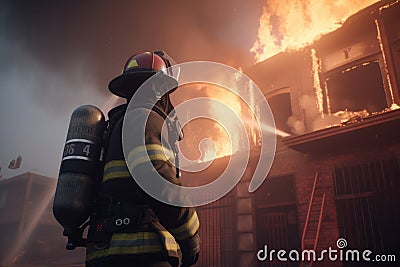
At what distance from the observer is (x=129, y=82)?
2.44 meters

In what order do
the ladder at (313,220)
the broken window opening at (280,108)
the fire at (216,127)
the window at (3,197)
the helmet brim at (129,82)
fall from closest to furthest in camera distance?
the helmet brim at (129,82)
the ladder at (313,220)
the broken window opening at (280,108)
the fire at (216,127)
the window at (3,197)

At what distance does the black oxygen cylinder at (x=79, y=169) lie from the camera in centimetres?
208

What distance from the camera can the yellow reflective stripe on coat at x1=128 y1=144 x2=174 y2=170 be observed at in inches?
76.2

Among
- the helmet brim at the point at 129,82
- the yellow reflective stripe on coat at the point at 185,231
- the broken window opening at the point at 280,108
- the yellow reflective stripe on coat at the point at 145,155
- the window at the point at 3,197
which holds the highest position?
the broken window opening at the point at 280,108

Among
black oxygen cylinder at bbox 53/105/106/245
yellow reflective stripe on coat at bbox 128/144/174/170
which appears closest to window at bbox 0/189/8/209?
black oxygen cylinder at bbox 53/105/106/245

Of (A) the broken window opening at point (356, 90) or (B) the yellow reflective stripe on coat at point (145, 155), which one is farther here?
(A) the broken window opening at point (356, 90)

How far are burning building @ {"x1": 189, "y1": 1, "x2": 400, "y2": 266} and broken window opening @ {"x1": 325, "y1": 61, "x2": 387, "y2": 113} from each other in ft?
0.13

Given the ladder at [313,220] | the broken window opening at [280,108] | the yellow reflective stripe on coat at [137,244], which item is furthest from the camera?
the broken window opening at [280,108]

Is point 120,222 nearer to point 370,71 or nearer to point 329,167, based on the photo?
point 329,167

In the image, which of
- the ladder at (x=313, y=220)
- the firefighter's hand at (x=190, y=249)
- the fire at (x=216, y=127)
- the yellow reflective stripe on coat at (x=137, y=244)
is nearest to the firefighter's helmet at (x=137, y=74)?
the yellow reflective stripe on coat at (x=137, y=244)

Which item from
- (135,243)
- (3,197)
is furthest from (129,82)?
(3,197)

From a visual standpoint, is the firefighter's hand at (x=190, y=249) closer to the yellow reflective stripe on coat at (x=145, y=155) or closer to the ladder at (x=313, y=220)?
the yellow reflective stripe on coat at (x=145, y=155)

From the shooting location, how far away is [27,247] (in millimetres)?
20547

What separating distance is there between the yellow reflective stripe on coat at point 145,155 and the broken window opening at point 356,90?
9262mm
